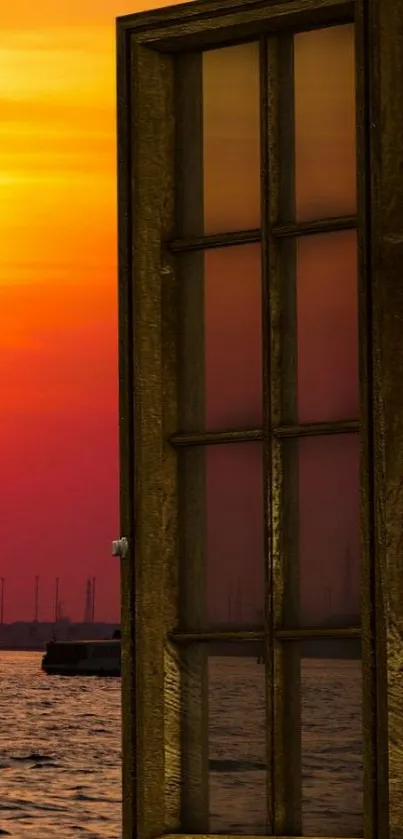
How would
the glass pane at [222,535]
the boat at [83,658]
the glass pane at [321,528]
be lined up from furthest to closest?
the boat at [83,658], the glass pane at [222,535], the glass pane at [321,528]

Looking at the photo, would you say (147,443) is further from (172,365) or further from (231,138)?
(231,138)

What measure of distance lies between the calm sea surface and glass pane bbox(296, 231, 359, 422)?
1.15ft

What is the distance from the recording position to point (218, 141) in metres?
2.98

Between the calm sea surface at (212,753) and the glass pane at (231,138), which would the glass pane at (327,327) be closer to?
the glass pane at (231,138)

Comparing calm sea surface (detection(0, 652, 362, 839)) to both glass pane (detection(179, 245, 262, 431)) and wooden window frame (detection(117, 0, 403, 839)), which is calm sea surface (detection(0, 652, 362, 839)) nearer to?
wooden window frame (detection(117, 0, 403, 839))

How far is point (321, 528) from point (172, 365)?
331 mm

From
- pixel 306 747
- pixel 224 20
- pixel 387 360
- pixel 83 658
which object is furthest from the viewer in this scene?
pixel 83 658

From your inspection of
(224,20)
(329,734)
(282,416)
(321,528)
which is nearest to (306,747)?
(329,734)

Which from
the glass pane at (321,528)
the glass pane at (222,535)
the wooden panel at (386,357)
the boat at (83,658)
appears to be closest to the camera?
the wooden panel at (386,357)

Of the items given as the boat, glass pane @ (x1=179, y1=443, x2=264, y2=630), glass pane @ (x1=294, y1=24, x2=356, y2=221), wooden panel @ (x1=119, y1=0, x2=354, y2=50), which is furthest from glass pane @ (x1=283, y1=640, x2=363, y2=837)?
the boat

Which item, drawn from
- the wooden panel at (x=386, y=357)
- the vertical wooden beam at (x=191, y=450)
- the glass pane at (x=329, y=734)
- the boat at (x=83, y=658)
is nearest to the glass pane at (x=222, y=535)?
the vertical wooden beam at (x=191, y=450)

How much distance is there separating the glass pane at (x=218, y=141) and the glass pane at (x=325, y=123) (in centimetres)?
7

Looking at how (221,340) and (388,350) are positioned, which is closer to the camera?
(388,350)

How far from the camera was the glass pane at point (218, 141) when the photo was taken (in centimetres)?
293
